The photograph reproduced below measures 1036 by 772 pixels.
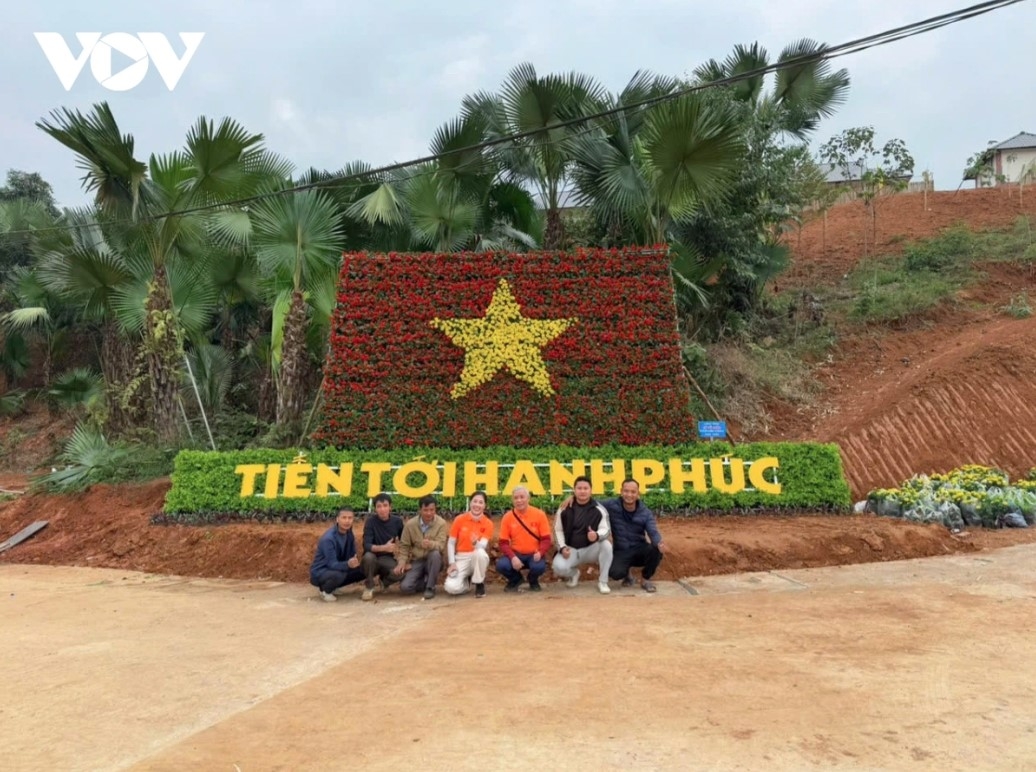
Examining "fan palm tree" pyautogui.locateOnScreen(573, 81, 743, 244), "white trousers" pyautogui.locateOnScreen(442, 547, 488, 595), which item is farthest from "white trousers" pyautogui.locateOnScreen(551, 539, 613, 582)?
"fan palm tree" pyautogui.locateOnScreen(573, 81, 743, 244)

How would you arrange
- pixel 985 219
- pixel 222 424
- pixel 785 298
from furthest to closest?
pixel 985 219 < pixel 785 298 < pixel 222 424

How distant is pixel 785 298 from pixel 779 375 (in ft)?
15.2

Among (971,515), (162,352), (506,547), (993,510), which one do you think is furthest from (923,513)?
(162,352)

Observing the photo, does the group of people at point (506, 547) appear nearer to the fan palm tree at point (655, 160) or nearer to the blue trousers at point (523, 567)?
→ the blue trousers at point (523, 567)

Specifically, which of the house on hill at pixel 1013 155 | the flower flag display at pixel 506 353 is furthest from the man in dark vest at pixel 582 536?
the house on hill at pixel 1013 155

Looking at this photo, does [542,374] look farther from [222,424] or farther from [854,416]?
[854,416]

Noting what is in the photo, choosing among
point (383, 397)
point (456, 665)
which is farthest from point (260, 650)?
point (383, 397)

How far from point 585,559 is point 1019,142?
35.8m

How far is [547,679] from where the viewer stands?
4.58m

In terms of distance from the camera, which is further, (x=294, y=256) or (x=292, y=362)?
(x=294, y=256)

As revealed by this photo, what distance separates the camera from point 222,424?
14.1 meters

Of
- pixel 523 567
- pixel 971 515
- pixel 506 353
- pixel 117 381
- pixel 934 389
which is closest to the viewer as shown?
pixel 523 567

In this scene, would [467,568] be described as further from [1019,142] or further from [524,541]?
[1019,142]

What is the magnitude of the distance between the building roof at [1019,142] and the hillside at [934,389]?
16.4 m
